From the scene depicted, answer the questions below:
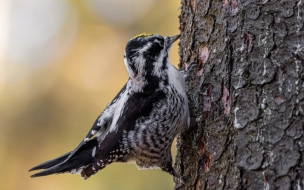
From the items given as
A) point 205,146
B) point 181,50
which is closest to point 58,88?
point 181,50

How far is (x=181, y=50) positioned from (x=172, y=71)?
0.86 feet

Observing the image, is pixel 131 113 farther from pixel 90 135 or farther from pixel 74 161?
pixel 74 161

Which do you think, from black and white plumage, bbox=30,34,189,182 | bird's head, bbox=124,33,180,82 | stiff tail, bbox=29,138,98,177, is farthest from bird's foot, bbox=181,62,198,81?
stiff tail, bbox=29,138,98,177

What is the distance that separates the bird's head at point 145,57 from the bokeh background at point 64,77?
2448 millimetres

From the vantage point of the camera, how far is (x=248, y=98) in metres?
2.45

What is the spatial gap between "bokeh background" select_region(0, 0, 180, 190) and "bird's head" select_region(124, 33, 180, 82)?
96.4 inches

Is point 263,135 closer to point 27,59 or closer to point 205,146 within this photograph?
point 205,146

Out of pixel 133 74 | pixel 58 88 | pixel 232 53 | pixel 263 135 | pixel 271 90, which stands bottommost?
pixel 263 135

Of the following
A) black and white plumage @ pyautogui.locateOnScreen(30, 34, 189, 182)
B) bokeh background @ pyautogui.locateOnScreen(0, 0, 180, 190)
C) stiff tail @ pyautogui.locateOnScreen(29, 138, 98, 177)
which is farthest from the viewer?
bokeh background @ pyautogui.locateOnScreen(0, 0, 180, 190)

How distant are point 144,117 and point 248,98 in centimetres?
87

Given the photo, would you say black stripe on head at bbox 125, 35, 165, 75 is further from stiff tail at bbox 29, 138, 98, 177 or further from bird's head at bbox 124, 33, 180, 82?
stiff tail at bbox 29, 138, 98, 177

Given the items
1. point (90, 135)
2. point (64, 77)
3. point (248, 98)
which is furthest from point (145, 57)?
point (64, 77)

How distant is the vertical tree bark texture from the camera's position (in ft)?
7.39

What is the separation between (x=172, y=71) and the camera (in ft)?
10.2
